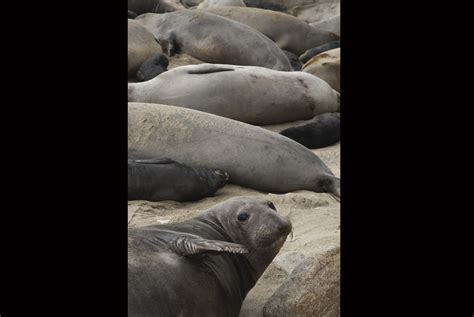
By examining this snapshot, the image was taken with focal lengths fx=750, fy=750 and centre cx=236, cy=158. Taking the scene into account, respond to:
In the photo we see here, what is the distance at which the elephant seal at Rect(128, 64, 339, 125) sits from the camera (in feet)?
18.2

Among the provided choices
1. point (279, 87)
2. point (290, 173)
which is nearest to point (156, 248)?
point (290, 173)

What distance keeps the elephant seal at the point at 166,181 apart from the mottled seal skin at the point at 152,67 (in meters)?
2.86

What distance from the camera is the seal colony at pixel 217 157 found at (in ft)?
7.38

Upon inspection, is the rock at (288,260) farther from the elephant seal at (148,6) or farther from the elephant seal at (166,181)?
the elephant seal at (148,6)

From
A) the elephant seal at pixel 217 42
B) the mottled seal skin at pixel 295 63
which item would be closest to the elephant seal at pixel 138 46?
the elephant seal at pixel 217 42

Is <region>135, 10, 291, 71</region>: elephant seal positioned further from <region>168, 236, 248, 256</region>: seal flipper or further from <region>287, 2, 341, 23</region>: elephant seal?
<region>168, 236, 248, 256</region>: seal flipper

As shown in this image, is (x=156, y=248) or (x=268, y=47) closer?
(x=156, y=248)

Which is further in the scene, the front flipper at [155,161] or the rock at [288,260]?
the front flipper at [155,161]

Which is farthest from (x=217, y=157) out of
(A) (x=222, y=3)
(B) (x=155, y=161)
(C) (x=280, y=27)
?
(A) (x=222, y=3)

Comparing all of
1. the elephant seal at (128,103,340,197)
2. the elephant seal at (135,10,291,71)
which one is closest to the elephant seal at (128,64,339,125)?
the elephant seal at (128,103,340,197)

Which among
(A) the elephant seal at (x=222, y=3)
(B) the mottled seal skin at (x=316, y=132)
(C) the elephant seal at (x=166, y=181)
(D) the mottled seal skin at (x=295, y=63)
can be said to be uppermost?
(C) the elephant seal at (x=166, y=181)

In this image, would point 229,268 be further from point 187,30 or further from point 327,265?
point 187,30
